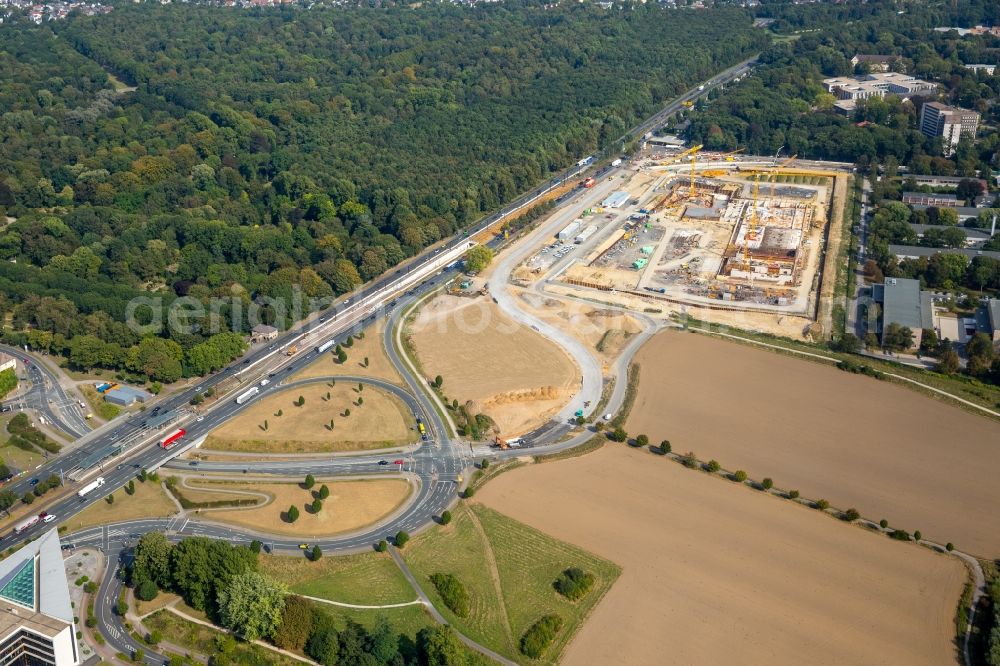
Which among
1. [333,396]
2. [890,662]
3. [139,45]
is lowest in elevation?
[890,662]

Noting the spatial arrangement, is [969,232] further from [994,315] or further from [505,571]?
[505,571]

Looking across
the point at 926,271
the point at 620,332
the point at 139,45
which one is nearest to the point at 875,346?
the point at 926,271

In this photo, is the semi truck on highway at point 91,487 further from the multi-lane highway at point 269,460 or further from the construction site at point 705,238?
the construction site at point 705,238

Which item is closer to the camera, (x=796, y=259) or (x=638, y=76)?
(x=796, y=259)

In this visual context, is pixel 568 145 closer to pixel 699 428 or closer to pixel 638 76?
pixel 638 76

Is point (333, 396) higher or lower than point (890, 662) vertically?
higher

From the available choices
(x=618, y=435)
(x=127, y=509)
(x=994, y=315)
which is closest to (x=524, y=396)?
(x=618, y=435)
